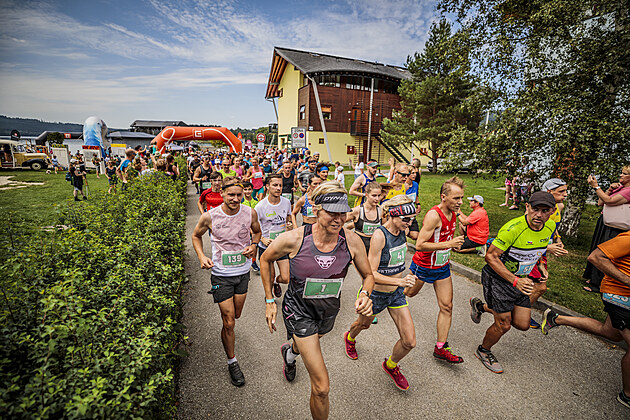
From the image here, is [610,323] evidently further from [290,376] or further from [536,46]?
[536,46]

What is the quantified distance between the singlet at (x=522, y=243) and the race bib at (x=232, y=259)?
3.18 metres

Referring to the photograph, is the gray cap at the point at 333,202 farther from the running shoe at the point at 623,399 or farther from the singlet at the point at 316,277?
the running shoe at the point at 623,399

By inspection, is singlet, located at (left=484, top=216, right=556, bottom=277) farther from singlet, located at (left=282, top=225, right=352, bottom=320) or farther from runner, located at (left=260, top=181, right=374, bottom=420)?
singlet, located at (left=282, top=225, right=352, bottom=320)

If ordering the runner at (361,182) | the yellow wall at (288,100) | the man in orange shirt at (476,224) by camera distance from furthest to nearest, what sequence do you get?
1. the yellow wall at (288,100)
2. the runner at (361,182)
3. the man in orange shirt at (476,224)

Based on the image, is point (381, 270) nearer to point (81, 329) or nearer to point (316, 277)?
point (316, 277)

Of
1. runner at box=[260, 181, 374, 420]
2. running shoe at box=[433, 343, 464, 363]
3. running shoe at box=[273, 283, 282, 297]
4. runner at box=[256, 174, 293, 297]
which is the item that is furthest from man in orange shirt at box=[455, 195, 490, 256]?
runner at box=[260, 181, 374, 420]

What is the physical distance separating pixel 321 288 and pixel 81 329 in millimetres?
1751

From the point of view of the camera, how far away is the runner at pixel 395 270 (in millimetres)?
3301

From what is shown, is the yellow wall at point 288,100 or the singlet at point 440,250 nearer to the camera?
the singlet at point 440,250

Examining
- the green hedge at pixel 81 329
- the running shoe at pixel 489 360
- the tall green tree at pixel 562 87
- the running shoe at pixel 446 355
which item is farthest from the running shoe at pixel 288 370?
the tall green tree at pixel 562 87

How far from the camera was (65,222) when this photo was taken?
12.2 feet

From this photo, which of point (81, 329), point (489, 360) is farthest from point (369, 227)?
point (81, 329)

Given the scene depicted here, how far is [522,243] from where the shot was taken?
137 inches

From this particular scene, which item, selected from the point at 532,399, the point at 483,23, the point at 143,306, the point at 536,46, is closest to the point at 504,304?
the point at 532,399
